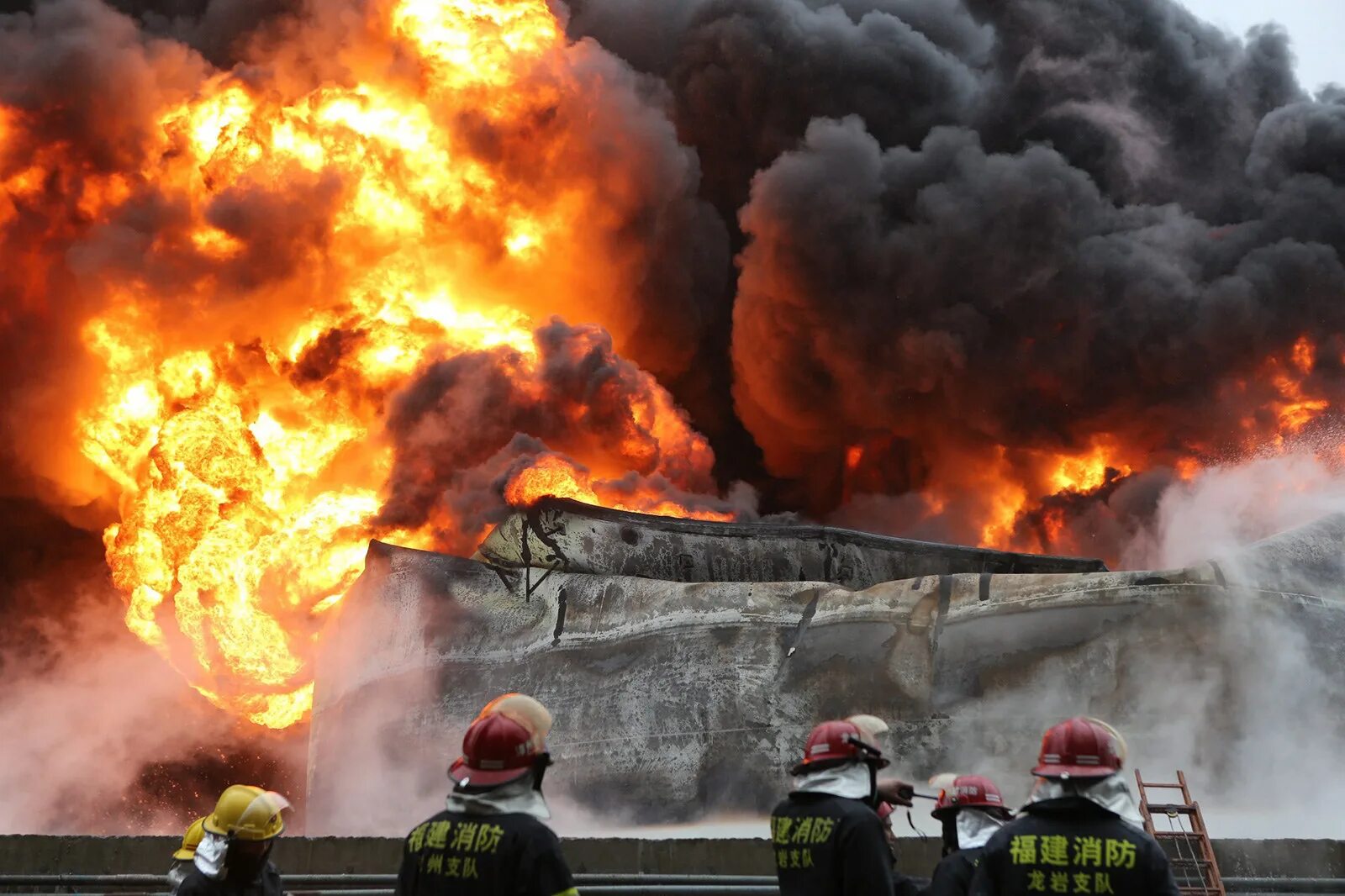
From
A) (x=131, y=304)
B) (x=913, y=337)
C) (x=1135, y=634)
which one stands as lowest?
(x=1135, y=634)

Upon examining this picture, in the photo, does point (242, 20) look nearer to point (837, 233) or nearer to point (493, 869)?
point (837, 233)

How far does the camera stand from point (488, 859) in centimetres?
343

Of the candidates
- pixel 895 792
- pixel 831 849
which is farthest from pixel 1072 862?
pixel 895 792

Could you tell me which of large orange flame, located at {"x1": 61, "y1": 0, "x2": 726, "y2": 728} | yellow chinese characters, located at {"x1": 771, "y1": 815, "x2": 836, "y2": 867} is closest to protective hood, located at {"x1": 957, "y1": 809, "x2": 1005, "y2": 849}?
yellow chinese characters, located at {"x1": 771, "y1": 815, "x2": 836, "y2": 867}

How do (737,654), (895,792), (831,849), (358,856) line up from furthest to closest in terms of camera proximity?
(737,654) < (358,856) < (895,792) < (831,849)

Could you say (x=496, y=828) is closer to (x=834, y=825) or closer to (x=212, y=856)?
(x=834, y=825)

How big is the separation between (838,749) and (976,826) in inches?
40.5

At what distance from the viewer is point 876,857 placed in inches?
147

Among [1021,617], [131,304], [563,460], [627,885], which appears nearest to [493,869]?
[627,885]

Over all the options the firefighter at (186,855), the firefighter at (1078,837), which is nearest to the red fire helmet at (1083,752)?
the firefighter at (1078,837)

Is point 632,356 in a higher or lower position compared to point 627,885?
higher

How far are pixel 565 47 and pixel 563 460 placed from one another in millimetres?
9362

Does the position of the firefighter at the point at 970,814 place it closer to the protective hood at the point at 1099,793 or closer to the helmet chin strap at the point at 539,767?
the protective hood at the point at 1099,793

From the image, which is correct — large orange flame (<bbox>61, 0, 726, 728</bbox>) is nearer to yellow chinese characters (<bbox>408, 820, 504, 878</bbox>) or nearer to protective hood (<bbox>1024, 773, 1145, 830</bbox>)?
yellow chinese characters (<bbox>408, 820, 504, 878</bbox>)
